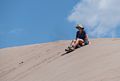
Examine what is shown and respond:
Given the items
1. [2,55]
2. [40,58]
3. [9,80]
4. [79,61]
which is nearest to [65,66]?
[79,61]

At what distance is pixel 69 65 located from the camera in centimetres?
1213

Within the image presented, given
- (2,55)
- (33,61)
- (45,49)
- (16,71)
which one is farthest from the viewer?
(2,55)

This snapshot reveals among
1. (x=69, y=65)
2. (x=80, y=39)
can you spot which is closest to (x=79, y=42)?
(x=80, y=39)

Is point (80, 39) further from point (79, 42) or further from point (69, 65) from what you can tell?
point (69, 65)

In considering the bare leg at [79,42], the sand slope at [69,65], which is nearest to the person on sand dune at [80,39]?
the bare leg at [79,42]

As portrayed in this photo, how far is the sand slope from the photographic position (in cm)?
983

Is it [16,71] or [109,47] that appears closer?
[109,47]

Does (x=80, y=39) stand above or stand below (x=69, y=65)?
Answer: above

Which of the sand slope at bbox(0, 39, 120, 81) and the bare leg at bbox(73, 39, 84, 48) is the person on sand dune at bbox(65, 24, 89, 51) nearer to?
the bare leg at bbox(73, 39, 84, 48)

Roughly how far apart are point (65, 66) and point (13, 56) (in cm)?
749

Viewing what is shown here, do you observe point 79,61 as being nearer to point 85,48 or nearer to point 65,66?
point 65,66

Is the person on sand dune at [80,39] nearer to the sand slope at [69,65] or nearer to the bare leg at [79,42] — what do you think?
the bare leg at [79,42]

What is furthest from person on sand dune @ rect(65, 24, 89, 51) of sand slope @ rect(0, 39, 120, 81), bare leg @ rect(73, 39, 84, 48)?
sand slope @ rect(0, 39, 120, 81)

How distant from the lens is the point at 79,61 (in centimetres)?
1217
